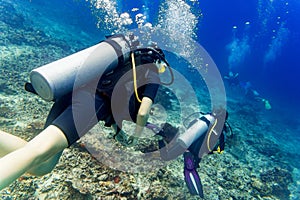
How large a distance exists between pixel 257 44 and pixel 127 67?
7855 centimetres

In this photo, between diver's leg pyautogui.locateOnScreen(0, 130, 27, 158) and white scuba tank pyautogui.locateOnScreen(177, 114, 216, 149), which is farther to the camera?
white scuba tank pyautogui.locateOnScreen(177, 114, 216, 149)

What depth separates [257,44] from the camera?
7294 centimetres

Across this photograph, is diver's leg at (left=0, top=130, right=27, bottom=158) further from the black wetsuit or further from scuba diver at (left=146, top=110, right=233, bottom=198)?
scuba diver at (left=146, top=110, right=233, bottom=198)

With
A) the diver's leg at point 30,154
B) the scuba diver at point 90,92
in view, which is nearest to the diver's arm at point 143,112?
the scuba diver at point 90,92

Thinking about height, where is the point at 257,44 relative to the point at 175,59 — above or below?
above

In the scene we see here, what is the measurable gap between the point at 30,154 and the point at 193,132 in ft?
11.1

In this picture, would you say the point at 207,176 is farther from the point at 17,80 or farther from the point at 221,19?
the point at 221,19

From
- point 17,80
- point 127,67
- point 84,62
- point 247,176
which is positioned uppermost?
point 247,176

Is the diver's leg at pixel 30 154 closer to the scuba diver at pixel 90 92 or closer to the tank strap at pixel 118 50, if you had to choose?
the scuba diver at pixel 90 92

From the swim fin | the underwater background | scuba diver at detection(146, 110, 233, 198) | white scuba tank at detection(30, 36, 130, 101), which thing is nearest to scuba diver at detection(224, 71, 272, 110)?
the underwater background

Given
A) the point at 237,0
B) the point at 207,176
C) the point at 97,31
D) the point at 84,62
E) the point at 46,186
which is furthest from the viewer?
the point at 237,0

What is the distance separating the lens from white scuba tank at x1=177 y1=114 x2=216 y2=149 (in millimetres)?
4812

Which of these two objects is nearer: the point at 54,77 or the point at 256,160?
the point at 54,77

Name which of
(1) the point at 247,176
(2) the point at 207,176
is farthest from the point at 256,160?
(2) the point at 207,176
